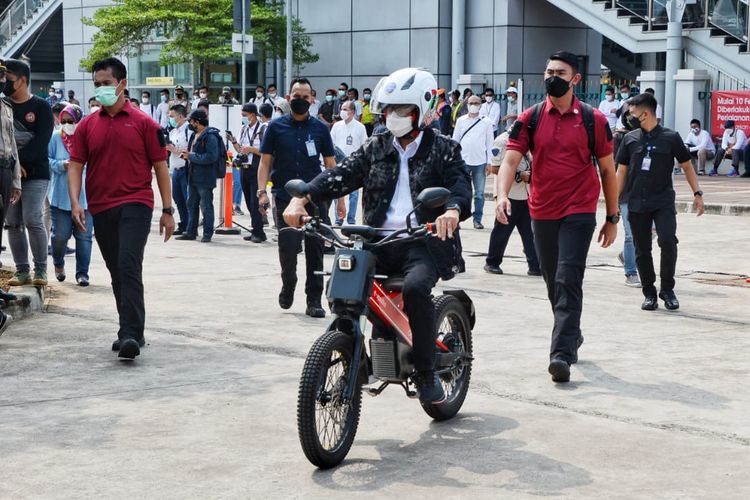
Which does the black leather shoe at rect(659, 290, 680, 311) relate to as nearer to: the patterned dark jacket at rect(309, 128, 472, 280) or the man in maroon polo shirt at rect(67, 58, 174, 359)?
the man in maroon polo shirt at rect(67, 58, 174, 359)

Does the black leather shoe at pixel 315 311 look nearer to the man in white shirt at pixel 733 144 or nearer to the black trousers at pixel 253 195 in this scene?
the black trousers at pixel 253 195

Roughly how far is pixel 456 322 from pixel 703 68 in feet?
75.9

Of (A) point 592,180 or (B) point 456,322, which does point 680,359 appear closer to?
(A) point 592,180

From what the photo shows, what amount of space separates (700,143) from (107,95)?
21201mm

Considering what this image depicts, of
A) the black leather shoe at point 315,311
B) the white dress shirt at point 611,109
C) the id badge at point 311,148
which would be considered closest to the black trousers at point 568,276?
the black leather shoe at point 315,311

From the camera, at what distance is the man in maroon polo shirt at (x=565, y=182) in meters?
7.56

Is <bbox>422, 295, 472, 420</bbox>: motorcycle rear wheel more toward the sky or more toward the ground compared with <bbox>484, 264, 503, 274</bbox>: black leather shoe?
more toward the sky

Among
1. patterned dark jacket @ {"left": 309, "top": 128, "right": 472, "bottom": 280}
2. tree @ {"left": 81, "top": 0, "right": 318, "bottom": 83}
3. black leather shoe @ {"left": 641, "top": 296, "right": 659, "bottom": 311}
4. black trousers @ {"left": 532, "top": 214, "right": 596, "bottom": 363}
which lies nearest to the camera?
patterned dark jacket @ {"left": 309, "top": 128, "right": 472, "bottom": 280}

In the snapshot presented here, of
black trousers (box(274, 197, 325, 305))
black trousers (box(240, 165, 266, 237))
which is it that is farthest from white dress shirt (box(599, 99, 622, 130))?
black trousers (box(274, 197, 325, 305))

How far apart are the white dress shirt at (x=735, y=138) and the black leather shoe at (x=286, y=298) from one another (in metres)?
18.9

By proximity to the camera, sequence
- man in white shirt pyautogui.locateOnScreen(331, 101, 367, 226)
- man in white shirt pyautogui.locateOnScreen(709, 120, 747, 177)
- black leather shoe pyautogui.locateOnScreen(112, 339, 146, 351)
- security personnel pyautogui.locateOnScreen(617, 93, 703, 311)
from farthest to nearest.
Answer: man in white shirt pyautogui.locateOnScreen(709, 120, 747, 177)
man in white shirt pyautogui.locateOnScreen(331, 101, 367, 226)
security personnel pyautogui.locateOnScreen(617, 93, 703, 311)
black leather shoe pyautogui.locateOnScreen(112, 339, 146, 351)

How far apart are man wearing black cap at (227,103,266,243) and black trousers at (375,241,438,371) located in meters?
9.16

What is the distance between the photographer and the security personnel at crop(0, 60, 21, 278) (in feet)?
29.3

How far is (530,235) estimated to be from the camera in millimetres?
12773
